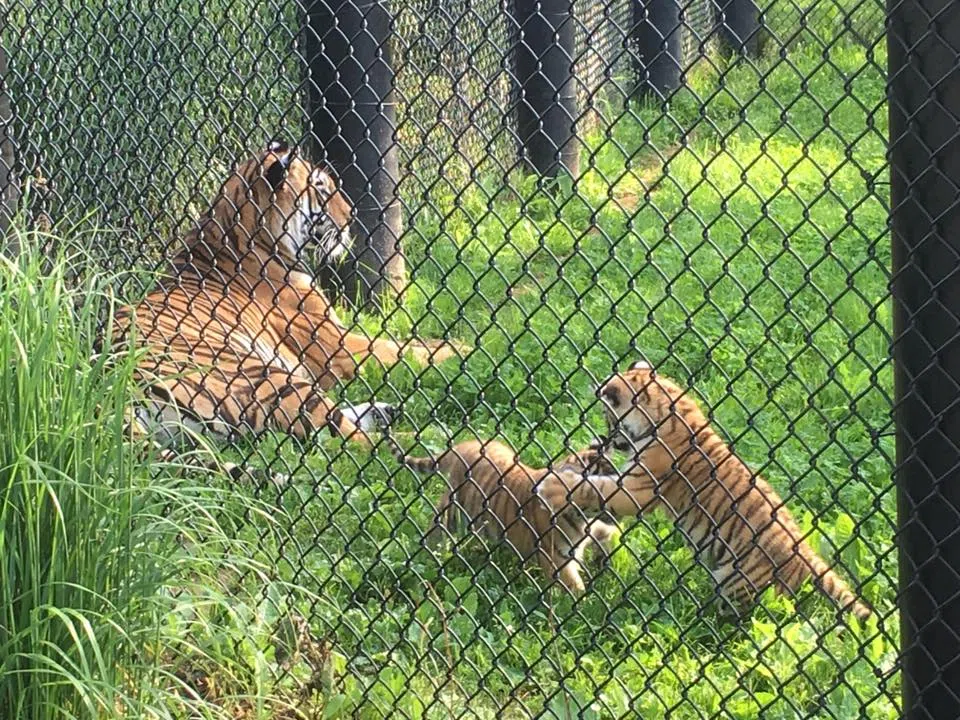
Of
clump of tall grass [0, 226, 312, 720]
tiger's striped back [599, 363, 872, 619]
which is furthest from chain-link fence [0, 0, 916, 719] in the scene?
clump of tall grass [0, 226, 312, 720]

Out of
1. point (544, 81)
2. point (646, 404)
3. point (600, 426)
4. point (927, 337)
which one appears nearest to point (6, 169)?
point (646, 404)

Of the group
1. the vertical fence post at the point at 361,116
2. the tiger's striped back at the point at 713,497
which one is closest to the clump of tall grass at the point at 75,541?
the tiger's striped back at the point at 713,497

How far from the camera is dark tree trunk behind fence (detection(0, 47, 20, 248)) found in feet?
14.4

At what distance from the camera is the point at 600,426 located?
5.36 meters

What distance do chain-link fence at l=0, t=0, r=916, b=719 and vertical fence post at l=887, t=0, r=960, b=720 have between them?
0.06 metres

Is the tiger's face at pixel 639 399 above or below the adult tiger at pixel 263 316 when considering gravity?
above

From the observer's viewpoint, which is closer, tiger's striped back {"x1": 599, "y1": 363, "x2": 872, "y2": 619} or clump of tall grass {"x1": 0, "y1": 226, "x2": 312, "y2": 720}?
clump of tall grass {"x1": 0, "y1": 226, "x2": 312, "y2": 720}

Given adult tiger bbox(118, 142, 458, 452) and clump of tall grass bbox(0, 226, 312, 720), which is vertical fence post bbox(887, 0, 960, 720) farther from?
adult tiger bbox(118, 142, 458, 452)

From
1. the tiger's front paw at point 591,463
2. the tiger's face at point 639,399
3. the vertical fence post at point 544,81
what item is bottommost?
the tiger's front paw at point 591,463

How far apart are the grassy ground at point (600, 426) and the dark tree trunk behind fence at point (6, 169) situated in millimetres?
1266

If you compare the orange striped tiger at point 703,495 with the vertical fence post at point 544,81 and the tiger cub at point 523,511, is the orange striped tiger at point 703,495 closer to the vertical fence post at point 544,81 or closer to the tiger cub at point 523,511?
the tiger cub at point 523,511

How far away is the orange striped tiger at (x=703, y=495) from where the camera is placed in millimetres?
3934

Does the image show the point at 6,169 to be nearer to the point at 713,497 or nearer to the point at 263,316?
the point at 263,316

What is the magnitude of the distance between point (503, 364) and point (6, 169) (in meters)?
2.09
